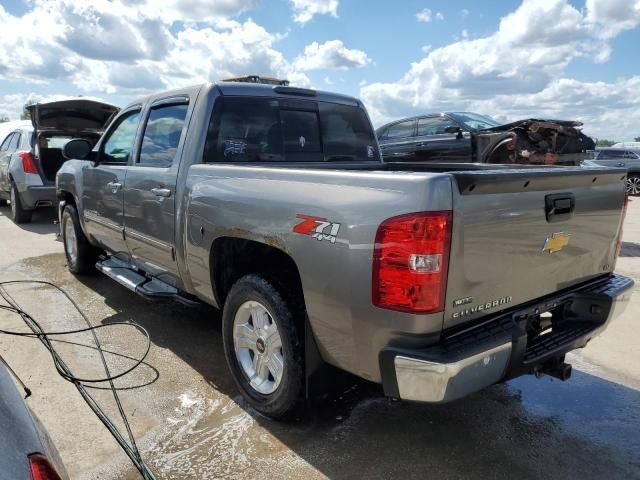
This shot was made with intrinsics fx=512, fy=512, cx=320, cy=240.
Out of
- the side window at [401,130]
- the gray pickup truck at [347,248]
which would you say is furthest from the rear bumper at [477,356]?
the side window at [401,130]

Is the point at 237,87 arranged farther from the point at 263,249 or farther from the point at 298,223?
the point at 298,223

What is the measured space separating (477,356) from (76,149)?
14.5 ft

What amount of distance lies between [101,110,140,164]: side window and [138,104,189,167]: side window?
0.28 m

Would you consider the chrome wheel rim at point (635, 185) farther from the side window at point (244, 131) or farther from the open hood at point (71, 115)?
the side window at point (244, 131)

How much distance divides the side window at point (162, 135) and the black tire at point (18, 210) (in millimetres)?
6777

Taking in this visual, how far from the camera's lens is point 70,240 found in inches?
243

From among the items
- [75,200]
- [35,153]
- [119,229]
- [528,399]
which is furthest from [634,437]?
[35,153]

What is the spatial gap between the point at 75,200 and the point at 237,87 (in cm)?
287

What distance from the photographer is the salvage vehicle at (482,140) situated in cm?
823

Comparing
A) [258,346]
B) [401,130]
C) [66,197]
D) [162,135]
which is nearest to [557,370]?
[258,346]

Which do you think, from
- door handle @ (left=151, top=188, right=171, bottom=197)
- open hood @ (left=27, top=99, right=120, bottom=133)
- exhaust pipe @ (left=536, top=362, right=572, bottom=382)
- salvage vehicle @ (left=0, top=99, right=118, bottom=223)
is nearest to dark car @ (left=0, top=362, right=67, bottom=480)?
door handle @ (left=151, top=188, right=171, bottom=197)

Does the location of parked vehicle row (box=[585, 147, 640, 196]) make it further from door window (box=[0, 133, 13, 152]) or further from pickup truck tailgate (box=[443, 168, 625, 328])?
door window (box=[0, 133, 13, 152])

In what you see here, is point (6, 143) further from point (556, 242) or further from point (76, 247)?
point (556, 242)

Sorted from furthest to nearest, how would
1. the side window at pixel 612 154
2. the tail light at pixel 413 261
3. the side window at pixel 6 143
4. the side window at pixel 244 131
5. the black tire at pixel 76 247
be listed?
the side window at pixel 612 154, the side window at pixel 6 143, the black tire at pixel 76 247, the side window at pixel 244 131, the tail light at pixel 413 261
